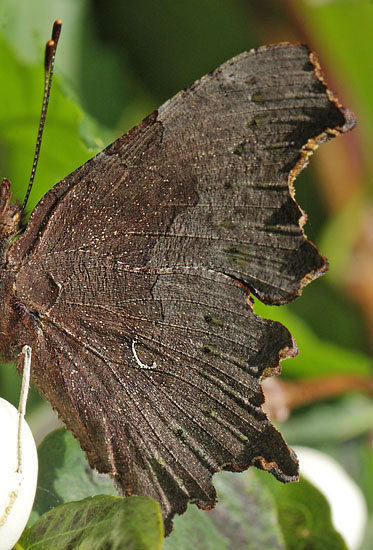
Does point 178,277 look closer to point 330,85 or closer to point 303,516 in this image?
point 303,516

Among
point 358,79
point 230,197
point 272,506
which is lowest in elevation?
point 272,506

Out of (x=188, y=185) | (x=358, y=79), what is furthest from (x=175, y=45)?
(x=188, y=185)

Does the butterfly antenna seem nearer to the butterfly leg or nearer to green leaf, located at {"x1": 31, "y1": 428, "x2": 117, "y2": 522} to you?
the butterfly leg

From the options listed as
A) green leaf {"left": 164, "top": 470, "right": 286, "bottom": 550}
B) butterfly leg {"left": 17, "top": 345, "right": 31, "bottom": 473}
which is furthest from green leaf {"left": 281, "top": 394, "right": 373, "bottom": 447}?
butterfly leg {"left": 17, "top": 345, "right": 31, "bottom": 473}

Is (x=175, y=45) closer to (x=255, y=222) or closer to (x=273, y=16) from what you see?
(x=273, y=16)

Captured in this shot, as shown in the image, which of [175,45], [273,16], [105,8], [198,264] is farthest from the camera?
[175,45]

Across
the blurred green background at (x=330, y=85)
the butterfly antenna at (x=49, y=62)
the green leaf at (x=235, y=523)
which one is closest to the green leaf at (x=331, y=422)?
the blurred green background at (x=330, y=85)
